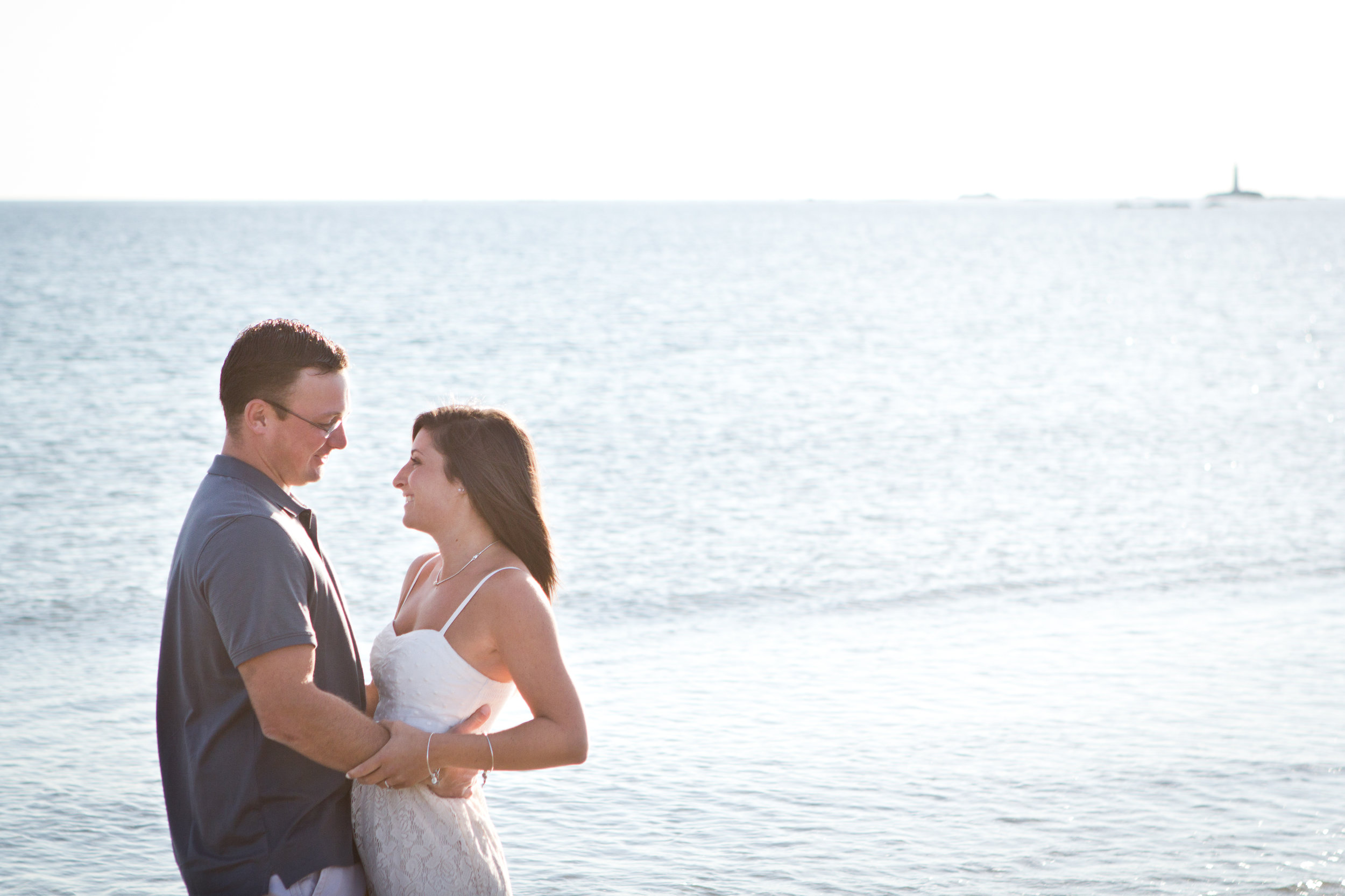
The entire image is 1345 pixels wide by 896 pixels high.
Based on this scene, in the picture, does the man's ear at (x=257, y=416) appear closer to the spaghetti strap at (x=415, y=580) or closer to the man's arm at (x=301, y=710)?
the man's arm at (x=301, y=710)

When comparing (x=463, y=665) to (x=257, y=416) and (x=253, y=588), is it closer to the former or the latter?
(x=253, y=588)

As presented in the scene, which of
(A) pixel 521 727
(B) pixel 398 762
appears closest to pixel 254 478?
(B) pixel 398 762

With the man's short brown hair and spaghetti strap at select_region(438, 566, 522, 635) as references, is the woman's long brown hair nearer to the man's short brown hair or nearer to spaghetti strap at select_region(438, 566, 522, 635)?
spaghetti strap at select_region(438, 566, 522, 635)

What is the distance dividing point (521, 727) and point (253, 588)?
0.70 m

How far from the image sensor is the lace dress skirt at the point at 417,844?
10.3 feet

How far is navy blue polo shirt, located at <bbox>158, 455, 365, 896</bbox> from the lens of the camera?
2.73 meters

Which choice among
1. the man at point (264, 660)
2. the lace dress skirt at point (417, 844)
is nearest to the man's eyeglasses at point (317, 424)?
the man at point (264, 660)

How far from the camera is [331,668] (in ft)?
9.78

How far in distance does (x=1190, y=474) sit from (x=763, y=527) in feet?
22.6

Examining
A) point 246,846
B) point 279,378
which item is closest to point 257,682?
point 246,846

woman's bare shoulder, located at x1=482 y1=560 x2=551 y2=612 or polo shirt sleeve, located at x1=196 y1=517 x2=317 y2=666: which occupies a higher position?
polo shirt sleeve, located at x1=196 y1=517 x2=317 y2=666

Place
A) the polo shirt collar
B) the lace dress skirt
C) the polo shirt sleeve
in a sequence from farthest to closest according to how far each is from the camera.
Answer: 1. the lace dress skirt
2. the polo shirt collar
3. the polo shirt sleeve

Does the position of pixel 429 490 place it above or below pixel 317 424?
below

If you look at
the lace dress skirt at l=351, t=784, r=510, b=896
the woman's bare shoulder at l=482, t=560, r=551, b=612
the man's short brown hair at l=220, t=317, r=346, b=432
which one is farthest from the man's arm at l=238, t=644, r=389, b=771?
the man's short brown hair at l=220, t=317, r=346, b=432
